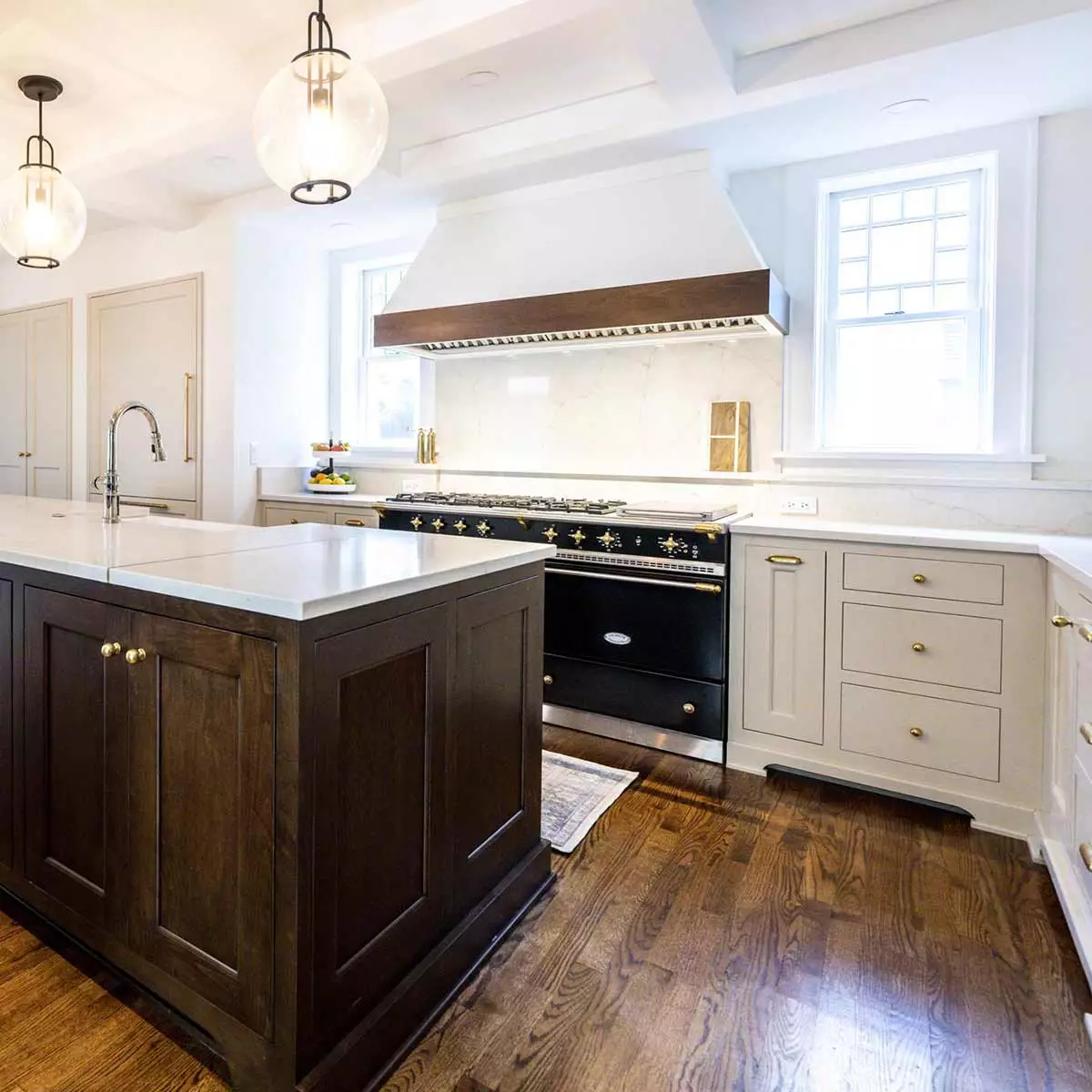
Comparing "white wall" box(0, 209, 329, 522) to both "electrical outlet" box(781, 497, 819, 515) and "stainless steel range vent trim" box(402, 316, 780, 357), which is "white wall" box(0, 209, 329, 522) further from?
"electrical outlet" box(781, 497, 819, 515)

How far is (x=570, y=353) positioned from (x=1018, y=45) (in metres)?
2.12

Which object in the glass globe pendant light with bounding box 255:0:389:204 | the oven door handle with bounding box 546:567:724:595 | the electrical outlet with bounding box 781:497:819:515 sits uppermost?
the glass globe pendant light with bounding box 255:0:389:204

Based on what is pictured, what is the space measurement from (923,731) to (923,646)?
299 mm

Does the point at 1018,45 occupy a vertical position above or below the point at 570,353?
above

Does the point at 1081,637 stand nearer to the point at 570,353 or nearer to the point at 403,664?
the point at 403,664

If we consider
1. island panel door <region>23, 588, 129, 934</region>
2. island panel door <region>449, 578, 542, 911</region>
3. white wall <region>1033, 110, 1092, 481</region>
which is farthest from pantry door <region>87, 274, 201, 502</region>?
white wall <region>1033, 110, 1092, 481</region>

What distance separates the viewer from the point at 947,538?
2396 mm

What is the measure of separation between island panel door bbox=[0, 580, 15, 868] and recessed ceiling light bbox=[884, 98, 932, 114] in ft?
10.7

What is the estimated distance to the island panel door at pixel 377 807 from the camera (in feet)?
4.06

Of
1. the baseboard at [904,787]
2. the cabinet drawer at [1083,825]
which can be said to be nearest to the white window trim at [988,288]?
the baseboard at [904,787]

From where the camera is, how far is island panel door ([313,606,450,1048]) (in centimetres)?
124

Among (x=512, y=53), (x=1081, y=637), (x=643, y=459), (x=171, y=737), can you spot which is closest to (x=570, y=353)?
(x=643, y=459)

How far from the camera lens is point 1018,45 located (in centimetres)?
229

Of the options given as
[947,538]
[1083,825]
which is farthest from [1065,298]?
[1083,825]
